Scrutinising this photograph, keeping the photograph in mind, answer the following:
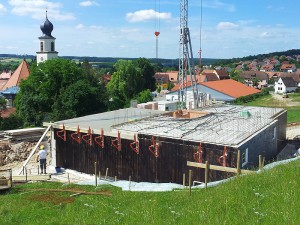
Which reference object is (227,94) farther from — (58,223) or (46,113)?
(58,223)

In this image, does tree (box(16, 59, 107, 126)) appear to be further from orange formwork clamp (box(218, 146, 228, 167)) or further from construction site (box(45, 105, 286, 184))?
orange formwork clamp (box(218, 146, 228, 167))

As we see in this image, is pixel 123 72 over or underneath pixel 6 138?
over

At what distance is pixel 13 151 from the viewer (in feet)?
88.0

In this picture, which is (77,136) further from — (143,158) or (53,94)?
(53,94)

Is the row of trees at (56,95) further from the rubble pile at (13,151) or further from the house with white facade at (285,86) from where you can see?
the house with white facade at (285,86)

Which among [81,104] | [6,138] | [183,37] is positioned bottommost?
[6,138]

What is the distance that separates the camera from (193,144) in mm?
16312

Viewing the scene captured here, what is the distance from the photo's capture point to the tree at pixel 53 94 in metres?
35.2

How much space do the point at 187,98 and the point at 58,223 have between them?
28517 mm

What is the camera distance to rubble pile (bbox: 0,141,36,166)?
84.6 feet

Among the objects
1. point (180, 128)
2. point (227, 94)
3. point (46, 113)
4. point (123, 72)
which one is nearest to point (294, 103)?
point (227, 94)

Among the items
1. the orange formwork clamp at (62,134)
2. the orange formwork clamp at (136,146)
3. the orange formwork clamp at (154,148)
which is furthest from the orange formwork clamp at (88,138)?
the orange formwork clamp at (154,148)

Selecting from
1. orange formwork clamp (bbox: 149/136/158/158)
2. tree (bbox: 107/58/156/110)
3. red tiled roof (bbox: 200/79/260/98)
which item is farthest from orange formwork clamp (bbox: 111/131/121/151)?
red tiled roof (bbox: 200/79/260/98)

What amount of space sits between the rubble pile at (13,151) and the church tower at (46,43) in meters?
31.1
